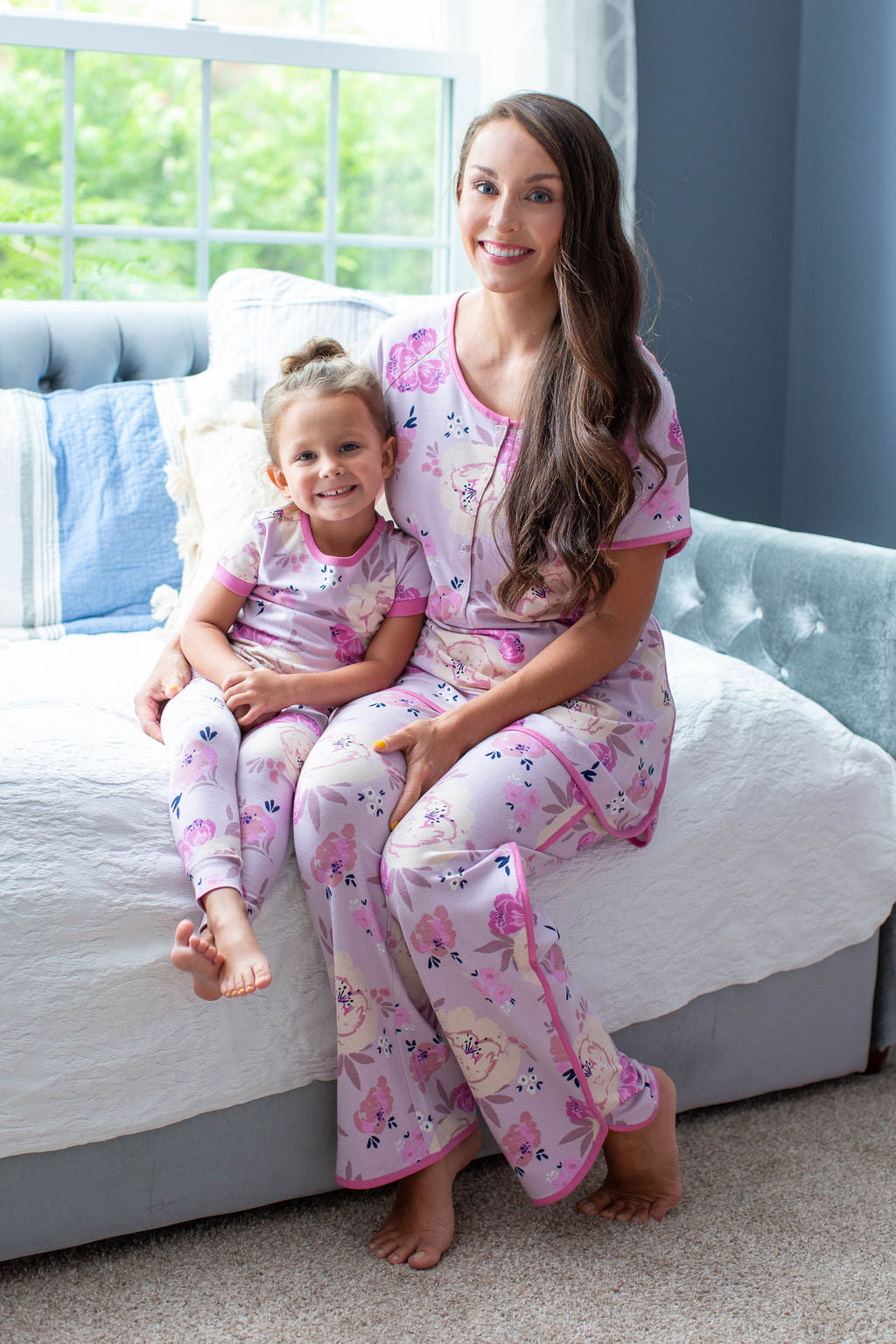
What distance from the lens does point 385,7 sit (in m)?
2.45

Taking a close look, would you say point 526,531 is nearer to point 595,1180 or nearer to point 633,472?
point 633,472

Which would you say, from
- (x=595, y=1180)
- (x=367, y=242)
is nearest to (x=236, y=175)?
(x=367, y=242)

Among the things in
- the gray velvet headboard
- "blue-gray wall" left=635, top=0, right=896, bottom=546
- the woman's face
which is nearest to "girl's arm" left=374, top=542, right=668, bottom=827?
the woman's face

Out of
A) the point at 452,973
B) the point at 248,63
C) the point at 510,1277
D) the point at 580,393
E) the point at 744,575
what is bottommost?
the point at 510,1277

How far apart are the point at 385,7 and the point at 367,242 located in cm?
48

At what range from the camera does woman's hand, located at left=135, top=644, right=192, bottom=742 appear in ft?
4.39

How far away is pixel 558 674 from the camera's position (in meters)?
1.27

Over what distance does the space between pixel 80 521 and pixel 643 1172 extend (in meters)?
1.28

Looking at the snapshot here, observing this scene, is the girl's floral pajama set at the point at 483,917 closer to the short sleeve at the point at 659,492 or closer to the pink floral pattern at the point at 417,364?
the short sleeve at the point at 659,492

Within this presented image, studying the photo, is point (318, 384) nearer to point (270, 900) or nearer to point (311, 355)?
point (311, 355)

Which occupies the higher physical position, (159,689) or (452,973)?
(159,689)

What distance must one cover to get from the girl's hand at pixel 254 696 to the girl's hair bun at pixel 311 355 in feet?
1.23

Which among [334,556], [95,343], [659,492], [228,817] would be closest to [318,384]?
[334,556]

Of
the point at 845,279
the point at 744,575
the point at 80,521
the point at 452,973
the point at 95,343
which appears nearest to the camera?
the point at 452,973
